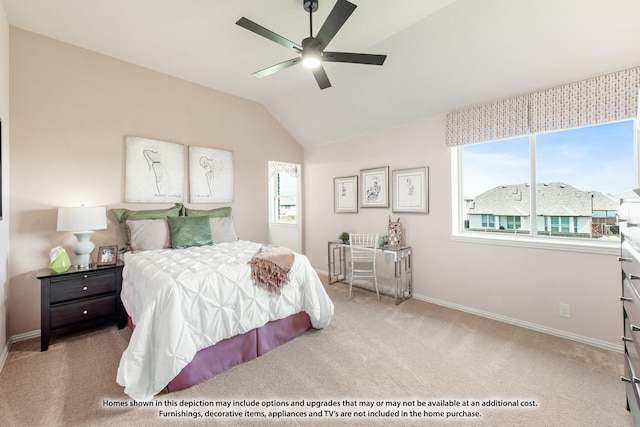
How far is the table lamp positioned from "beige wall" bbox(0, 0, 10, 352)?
0.37 metres

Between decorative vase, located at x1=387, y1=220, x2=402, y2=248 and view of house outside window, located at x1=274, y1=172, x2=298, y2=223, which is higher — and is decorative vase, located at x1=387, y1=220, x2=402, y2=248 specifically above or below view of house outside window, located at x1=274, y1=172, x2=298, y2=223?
below

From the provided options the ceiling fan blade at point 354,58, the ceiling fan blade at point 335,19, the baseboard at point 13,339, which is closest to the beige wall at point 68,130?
the baseboard at point 13,339

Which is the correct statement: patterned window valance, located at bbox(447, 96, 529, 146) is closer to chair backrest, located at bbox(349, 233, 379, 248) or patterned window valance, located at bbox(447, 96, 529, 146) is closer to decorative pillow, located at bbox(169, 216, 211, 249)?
chair backrest, located at bbox(349, 233, 379, 248)

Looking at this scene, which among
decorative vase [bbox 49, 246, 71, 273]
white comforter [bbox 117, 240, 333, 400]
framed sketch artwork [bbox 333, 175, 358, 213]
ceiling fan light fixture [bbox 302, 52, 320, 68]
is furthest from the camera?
framed sketch artwork [bbox 333, 175, 358, 213]

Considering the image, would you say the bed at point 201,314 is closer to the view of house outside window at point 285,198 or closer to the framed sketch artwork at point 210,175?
the framed sketch artwork at point 210,175

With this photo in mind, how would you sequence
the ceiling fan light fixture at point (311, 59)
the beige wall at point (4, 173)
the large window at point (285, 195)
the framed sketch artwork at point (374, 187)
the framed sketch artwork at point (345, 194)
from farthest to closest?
the large window at point (285, 195)
the framed sketch artwork at point (345, 194)
the framed sketch artwork at point (374, 187)
the beige wall at point (4, 173)
the ceiling fan light fixture at point (311, 59)

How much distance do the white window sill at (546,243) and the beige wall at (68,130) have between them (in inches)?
151

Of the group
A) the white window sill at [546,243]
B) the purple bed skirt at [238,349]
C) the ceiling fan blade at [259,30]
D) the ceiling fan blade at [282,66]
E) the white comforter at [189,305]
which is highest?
the ceiling fan blade at [259,30]

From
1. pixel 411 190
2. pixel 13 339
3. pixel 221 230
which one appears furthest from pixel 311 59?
pixel 13 339

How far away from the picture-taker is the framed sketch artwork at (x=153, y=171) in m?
3.37

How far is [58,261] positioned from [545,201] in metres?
4.94

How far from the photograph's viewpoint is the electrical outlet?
2.63m

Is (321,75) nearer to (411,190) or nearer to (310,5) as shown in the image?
(310,5)

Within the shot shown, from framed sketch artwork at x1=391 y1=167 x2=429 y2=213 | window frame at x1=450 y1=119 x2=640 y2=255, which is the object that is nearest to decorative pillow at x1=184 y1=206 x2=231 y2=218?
framed sketch artwork at x1=391 y1=167 x2=429 y2=213
